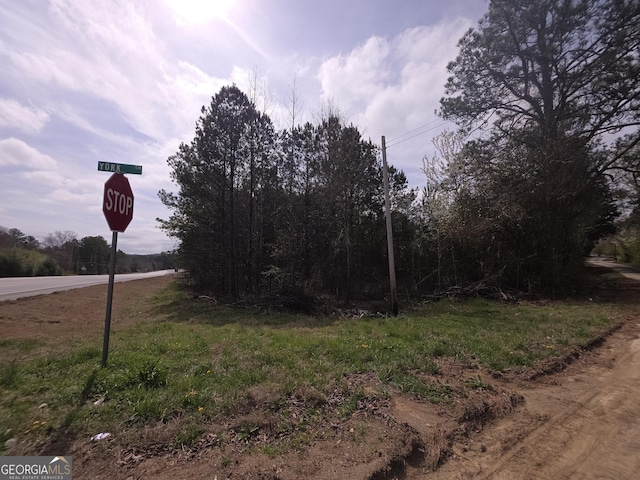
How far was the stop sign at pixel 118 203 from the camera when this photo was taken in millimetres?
4117

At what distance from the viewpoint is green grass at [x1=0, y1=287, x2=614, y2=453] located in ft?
9.82

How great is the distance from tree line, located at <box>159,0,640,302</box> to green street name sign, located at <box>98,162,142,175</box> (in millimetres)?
8819

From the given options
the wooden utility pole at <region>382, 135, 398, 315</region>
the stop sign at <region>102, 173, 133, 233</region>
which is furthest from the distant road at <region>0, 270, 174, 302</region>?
the wooden utility pole at <region>382, 135, 398, 315</region>

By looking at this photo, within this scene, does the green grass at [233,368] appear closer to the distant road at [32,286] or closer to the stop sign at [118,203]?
the stop sign at [118,203]

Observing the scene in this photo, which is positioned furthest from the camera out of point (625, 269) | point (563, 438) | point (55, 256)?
point (55, 256)

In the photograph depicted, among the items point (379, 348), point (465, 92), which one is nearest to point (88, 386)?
point (379, 348)

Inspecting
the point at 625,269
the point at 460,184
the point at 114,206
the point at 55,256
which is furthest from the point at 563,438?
the point at 55,256

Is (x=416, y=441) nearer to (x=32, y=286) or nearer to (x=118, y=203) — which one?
(x=118, y=203)

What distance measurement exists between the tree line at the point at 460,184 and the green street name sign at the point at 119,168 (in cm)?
882

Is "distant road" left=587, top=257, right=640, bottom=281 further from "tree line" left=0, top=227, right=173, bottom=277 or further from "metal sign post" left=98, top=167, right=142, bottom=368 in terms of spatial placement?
"tree line" left=0, top=227, right=173, bottom=277

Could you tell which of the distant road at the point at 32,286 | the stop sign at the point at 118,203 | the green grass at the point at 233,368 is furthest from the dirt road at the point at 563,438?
the distant road at the point at 32,286

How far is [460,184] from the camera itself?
14117 millimetres

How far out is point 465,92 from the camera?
15109 mm

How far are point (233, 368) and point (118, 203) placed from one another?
2870mm
